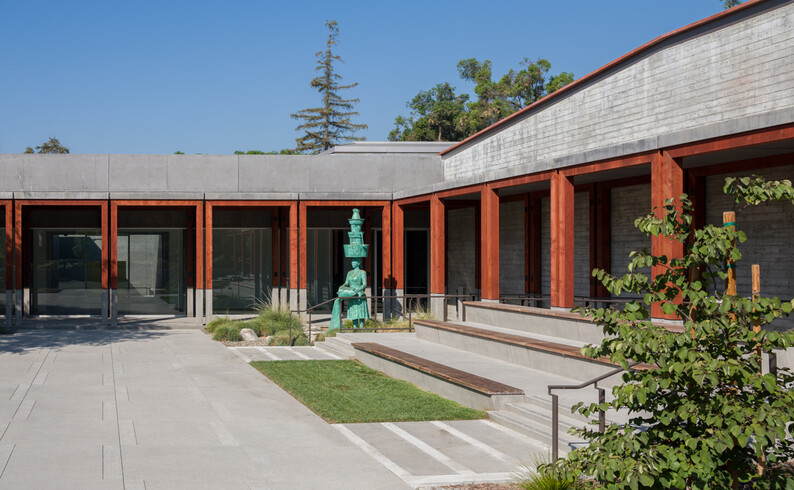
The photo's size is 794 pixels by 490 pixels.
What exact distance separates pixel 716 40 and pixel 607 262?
23.1 feet

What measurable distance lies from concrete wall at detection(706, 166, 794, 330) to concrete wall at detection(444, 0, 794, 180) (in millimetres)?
1743

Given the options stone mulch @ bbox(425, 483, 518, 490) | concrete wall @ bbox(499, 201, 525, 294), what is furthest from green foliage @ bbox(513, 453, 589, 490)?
concrete wall @ bbox(499, 201, 525, 294)

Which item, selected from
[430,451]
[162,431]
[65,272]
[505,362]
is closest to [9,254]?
[65,272]

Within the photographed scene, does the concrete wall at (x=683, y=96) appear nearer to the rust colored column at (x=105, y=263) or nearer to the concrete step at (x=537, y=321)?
the concrete step at (x=537, y=321)

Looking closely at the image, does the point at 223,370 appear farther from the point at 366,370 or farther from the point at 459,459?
the point at 459,459

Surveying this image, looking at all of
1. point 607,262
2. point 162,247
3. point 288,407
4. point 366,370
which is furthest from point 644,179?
point 162,247

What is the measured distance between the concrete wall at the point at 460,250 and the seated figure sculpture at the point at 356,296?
560 cm

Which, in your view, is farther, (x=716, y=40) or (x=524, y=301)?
(x=524, y=301)

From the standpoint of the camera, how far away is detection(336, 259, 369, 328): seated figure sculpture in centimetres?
2089

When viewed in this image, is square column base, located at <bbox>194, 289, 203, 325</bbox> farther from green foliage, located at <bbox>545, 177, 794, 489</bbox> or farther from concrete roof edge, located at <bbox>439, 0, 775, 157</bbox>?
green foliage, located at <bbox>545, 177, 794, 489</bbox>

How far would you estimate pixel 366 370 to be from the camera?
47.8ft

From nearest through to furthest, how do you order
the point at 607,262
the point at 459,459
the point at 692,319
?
the point at 692,319 < the point at 459,459 < the point at 607,262

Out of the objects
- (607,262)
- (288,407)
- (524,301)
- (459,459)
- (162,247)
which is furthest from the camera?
(162,247)

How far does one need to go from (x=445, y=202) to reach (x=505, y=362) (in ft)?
37.2
